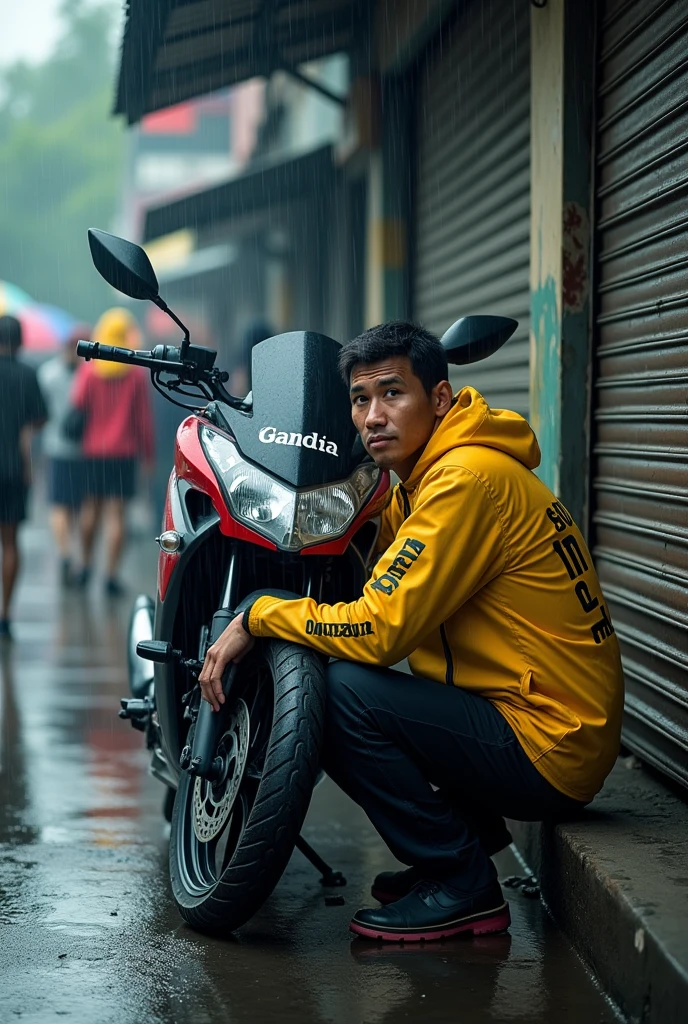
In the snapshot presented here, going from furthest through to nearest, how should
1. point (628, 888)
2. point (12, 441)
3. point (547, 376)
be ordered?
point (12, 441)
point (547, 376)
point (628, 888)

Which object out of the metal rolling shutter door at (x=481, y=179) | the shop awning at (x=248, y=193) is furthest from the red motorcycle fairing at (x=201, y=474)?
the shop awning at (x=248, y=193)

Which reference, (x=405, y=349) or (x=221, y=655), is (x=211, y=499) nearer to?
(x=221, y=655)

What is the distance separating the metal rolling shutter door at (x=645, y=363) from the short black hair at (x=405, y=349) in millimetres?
798

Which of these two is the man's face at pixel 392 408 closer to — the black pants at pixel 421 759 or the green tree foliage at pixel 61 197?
the black pants at pixel 421 759

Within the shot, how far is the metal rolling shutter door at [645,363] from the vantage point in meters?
4.05

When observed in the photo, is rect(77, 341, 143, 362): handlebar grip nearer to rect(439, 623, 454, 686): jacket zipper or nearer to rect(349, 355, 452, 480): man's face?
rect(349, 355, 452, 480): man's face

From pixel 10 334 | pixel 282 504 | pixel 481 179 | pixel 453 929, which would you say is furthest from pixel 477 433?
pixel 10 334

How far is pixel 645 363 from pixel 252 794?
5.91ft

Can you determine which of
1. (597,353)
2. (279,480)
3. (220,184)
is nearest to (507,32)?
(597,353)

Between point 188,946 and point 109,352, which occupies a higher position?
point 109,352

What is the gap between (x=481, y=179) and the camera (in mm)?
7188

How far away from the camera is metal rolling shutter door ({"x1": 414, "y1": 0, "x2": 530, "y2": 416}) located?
6.35 metres

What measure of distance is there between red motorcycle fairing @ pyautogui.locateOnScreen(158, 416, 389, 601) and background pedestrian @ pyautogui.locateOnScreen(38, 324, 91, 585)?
299 inches

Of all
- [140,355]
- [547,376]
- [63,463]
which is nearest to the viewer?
[140,355]
